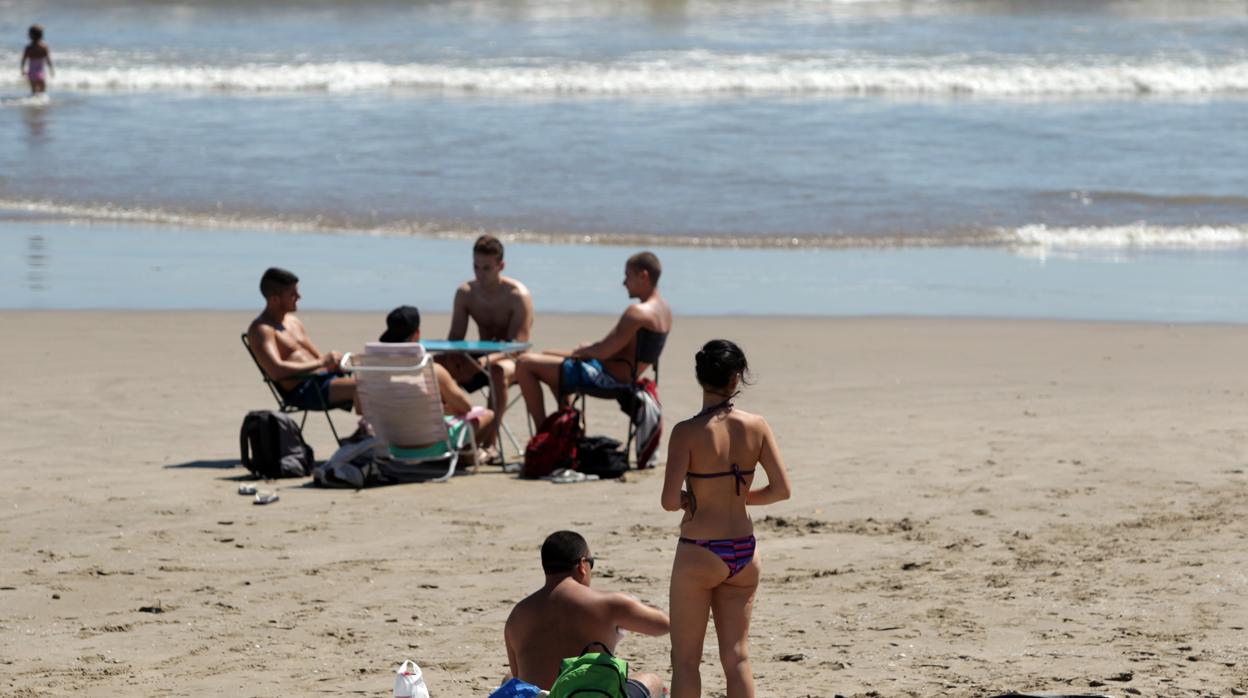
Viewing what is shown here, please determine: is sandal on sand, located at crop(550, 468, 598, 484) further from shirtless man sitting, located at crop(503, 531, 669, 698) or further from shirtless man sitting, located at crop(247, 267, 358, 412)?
shirtless man sitting, located at crop(503, 531, 669, 698)

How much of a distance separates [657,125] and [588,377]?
14504 mm

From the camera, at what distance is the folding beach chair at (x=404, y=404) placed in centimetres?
812

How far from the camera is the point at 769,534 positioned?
7004 millimetres

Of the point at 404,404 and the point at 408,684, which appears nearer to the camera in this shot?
the point at 408,684

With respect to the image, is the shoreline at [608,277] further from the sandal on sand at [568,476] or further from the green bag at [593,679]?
the green bag at [593,679]

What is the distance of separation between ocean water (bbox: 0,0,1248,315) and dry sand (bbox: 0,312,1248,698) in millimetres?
4650

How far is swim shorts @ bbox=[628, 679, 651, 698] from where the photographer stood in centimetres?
428

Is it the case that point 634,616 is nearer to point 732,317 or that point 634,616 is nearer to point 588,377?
point 588,377

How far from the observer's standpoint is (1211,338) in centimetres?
1134

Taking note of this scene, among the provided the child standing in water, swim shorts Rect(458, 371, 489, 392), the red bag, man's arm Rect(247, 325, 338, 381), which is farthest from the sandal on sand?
the child standing in water

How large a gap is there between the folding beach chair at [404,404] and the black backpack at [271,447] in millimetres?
394

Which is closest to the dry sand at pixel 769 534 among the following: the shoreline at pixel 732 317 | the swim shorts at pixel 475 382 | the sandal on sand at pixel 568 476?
the sandal on sand at pixel 568 476

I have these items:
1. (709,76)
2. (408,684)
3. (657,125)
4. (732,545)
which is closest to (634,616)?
(732,545)

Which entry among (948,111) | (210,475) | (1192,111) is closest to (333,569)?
(210,475)
